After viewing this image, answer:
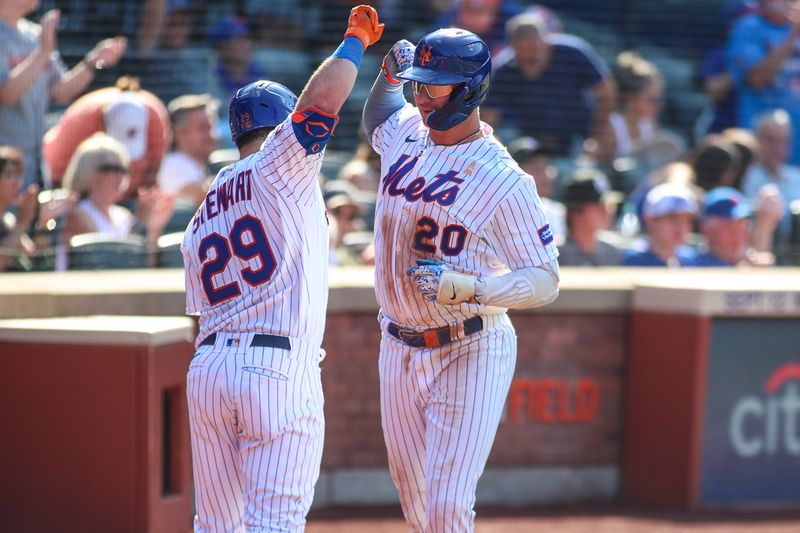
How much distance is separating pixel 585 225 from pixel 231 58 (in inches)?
102

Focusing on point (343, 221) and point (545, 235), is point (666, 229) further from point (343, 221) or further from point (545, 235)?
point (545, 235)

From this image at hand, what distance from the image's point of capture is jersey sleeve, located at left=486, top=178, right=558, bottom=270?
3.83 meters

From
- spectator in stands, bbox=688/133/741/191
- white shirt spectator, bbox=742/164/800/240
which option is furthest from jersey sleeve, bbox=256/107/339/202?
white shirt spectator, bbox=742/164/800/240

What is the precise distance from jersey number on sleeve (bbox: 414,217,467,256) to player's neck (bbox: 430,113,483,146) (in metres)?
0.29

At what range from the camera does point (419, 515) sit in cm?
415

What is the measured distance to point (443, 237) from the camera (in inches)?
155

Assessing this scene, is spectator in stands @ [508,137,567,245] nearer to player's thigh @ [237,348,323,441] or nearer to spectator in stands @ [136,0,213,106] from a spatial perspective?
spectator in stands @ [136,0,213,106]

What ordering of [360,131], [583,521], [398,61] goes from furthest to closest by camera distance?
[360,131], [583,521], [398,61]

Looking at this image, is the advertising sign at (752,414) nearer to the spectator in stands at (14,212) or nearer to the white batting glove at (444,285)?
the white batting glove at (444,285)

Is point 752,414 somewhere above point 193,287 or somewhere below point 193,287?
below

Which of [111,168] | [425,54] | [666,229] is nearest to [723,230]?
[666,229]

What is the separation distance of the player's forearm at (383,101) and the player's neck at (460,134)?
15.6 inches


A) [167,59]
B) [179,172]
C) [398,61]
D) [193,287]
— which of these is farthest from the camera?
[167,59]

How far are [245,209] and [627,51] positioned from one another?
5.71 metres
